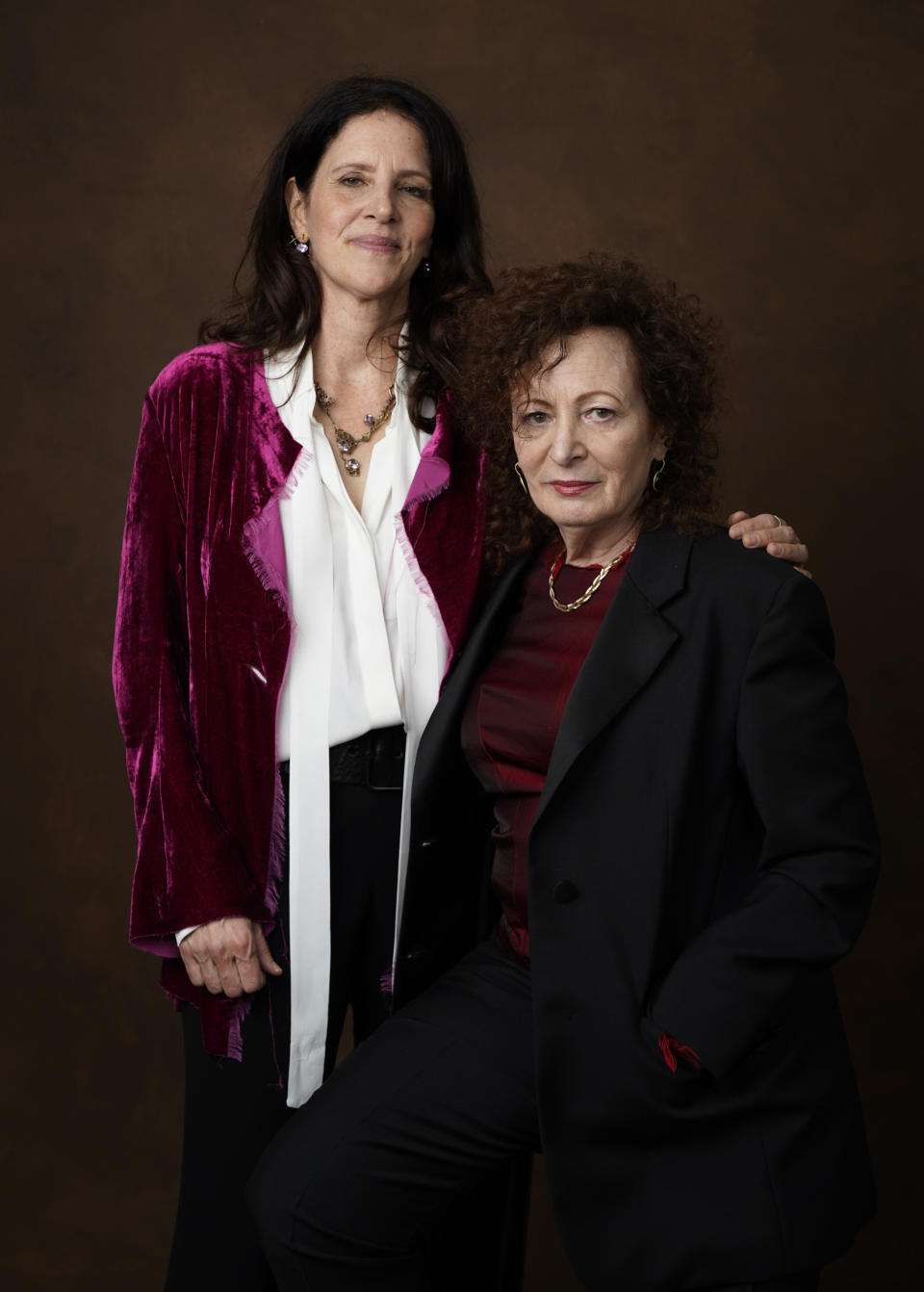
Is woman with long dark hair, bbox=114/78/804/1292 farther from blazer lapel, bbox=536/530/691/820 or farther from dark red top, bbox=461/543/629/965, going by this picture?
blazer lapel, bbox=536/530/691/820

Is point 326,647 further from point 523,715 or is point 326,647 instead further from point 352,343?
point 352,343

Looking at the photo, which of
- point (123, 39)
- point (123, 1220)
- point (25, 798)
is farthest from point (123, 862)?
point (123, 39)

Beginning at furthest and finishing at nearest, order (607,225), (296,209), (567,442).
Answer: (607,225), (296,209), (567,442)

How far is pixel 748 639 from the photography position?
1.93m

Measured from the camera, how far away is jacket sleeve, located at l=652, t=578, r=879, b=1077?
1847 mm

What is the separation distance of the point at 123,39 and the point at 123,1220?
290cm

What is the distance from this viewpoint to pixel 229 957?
2174mm

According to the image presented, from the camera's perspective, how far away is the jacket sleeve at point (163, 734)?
2.13 m

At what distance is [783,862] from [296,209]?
A: 1372 mm

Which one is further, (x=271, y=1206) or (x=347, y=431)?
(x=347, y=431)

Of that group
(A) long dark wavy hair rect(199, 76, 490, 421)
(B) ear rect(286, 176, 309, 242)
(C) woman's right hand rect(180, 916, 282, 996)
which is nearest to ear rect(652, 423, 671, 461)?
(A) long dark wavy hair rect(199, 76, 490, 421)

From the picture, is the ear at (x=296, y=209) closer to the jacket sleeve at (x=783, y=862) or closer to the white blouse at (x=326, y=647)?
the white blouse at (x=326, y=647)

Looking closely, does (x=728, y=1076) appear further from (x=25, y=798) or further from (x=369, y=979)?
(x=25, y=798)

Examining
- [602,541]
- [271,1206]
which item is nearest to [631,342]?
[602,541]
